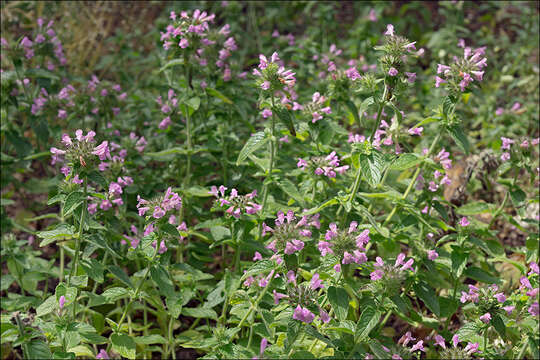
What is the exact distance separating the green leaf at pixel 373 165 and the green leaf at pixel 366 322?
22.7 inches

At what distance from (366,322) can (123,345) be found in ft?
4.11

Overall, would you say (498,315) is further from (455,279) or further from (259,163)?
(259,163)

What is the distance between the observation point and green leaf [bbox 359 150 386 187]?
2.64 m

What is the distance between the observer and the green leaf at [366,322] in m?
2.39

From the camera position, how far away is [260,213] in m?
3.08

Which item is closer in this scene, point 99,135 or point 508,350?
point 508,350

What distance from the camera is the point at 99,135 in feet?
13.3

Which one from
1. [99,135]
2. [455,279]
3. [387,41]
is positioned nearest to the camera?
[387,41]

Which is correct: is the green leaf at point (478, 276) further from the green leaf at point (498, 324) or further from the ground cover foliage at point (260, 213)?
the green leaf at point (498, 324)

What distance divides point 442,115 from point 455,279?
948mm

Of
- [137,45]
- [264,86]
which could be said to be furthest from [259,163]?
[137,45]

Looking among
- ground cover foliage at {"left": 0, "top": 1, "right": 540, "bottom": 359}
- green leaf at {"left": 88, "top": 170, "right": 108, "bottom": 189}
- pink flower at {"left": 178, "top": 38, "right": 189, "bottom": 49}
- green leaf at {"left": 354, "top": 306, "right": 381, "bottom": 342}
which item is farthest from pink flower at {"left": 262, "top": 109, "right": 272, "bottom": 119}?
green leaf at {"left": 354, "top": 306, "right": 381, "bottom": 342}

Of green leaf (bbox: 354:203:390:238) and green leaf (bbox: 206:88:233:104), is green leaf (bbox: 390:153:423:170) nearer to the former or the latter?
green leaf (bbox: 354:203:390:238)

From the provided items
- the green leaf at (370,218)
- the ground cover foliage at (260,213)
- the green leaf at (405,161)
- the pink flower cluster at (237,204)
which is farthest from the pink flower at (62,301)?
the green leaf at (405,161)
